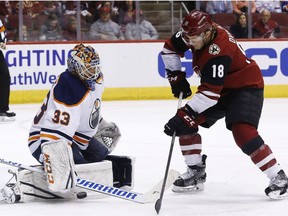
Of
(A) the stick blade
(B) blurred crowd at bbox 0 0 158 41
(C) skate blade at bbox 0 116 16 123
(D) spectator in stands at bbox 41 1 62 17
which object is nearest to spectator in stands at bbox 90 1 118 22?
(B) blurred crowd at bbox 0 0 158 41

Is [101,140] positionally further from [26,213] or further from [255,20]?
[255,20]

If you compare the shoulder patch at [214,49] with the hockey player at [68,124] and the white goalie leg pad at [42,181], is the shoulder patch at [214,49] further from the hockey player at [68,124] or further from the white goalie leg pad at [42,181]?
the white goalie leg pad at [42,181]

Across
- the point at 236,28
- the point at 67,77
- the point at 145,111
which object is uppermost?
the point at 67,77

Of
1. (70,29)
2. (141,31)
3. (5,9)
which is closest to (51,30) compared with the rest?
A: (70,29)

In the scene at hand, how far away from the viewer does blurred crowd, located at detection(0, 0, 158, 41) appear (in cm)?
898

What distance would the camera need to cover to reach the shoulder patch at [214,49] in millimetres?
3747

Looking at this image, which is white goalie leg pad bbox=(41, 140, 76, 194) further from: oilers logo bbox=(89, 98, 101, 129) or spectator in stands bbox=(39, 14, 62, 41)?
spectator in stands bbox=(39, 14, 62, 41)

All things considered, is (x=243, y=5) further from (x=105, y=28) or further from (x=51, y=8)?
(x=51, y=8)

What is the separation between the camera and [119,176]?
4113mm

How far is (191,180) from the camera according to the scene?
13.7ft

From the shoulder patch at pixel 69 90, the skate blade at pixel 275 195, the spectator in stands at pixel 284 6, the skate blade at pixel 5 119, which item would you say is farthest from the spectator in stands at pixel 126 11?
the skate blade at pixel 275 195

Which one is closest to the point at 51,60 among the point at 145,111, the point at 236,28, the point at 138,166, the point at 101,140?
the point at 145,111

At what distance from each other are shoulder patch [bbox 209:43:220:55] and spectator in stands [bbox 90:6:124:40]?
535 centimetres

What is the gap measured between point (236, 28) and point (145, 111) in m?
1.97
